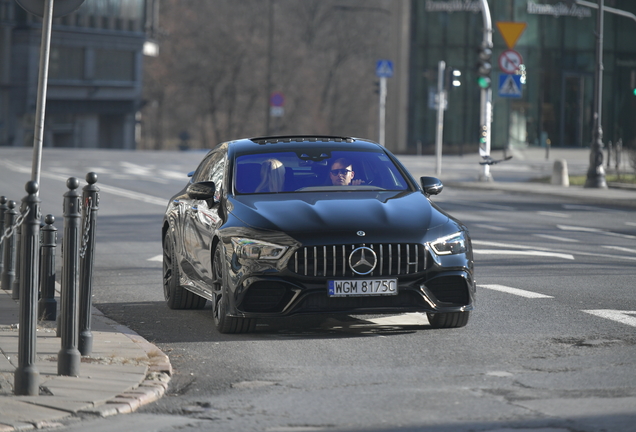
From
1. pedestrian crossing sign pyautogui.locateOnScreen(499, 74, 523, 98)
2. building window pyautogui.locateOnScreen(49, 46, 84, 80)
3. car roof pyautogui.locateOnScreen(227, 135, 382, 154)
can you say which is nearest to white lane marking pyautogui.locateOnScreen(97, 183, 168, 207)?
pedestrian crossing sign pyautogui.locateOnScreen(499, 74, 523, 98)

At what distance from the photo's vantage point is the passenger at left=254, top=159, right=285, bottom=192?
9266 millimetres

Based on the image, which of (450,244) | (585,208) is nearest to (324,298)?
(450,244)

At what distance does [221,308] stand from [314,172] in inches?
59.2

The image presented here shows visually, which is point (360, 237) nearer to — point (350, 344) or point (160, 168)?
point (350, 344)

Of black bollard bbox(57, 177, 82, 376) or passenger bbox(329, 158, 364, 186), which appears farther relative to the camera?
passenger bbox(329, 158, 364, 186)

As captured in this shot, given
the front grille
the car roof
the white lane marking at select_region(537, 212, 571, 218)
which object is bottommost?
the white lane marking at select_region(537, 212, 571, 218)

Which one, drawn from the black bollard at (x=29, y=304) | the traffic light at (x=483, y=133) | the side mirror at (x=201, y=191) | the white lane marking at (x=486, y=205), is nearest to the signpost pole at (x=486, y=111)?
the traffic light at (x=483, y=133)

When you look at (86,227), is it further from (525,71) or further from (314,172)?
(525,71)

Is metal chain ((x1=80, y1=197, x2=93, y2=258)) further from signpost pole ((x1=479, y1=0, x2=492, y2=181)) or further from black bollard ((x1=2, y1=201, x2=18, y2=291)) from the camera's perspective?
signpost pole ((x1=479, y1=0, x2=492, y2=181))

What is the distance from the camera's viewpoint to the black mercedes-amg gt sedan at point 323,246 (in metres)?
8.10

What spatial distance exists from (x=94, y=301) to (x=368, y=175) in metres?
2.87

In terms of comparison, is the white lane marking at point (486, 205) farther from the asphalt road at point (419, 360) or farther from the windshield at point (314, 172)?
the windshield at point (314, 172)

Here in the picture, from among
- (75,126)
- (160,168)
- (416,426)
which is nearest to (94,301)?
(416,426)

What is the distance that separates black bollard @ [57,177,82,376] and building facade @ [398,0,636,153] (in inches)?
2028
